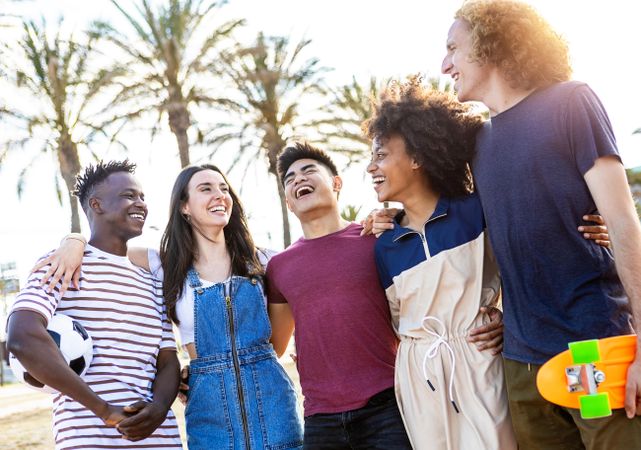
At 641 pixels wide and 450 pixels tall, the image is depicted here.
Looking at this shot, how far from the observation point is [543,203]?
337cm

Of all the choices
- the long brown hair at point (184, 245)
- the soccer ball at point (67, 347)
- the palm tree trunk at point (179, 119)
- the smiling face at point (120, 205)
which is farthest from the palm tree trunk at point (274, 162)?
the soccer ball at point (67, 347)

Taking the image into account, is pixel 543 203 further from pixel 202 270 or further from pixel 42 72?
pixel 42 72

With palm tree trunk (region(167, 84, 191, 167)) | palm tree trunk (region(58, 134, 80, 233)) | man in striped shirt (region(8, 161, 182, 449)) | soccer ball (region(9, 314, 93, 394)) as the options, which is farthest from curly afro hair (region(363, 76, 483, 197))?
palm tree trunk (region(58, 134, 80, 233))

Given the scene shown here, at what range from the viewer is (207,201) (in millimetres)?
4930

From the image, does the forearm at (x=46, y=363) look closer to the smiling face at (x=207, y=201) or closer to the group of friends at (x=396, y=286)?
the group of friends at (x=396, y=286)

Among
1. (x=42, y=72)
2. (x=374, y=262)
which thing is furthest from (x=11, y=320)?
(x=42, y=72)

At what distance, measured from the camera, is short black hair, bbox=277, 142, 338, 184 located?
199 inches

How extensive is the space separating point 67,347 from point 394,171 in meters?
1.99

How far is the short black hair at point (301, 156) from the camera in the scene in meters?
5.06

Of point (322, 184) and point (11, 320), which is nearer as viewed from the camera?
point (11, 320)

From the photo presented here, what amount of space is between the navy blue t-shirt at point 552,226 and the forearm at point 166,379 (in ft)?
6.15

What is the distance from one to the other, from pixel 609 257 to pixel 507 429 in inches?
39.4

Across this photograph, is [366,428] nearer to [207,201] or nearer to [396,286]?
[396,286]

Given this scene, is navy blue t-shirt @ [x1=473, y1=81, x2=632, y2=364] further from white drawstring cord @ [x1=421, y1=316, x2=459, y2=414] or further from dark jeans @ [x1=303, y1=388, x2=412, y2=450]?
dark jeans @ [x1=303, y1=388, x2=412, y2=450]
